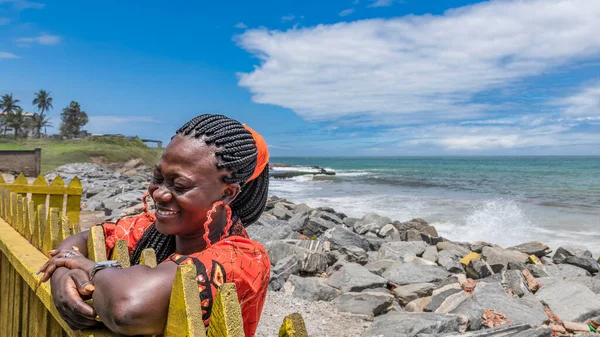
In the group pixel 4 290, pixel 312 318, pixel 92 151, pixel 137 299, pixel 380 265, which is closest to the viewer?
pixel 137 299

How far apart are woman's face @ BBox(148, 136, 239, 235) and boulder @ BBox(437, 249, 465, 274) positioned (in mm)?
6571

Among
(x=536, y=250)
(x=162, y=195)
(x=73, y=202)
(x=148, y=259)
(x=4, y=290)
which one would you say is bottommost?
(x=536, y=250)

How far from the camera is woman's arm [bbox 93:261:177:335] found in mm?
1096

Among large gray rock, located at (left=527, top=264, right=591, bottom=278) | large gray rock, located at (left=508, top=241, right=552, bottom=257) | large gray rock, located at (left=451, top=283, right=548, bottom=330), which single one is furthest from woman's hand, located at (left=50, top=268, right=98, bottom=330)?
large gray rock, located at (left=508, top=241, right=552, bottom=257)

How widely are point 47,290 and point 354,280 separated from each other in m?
4.33

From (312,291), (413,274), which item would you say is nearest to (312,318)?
(312,291)

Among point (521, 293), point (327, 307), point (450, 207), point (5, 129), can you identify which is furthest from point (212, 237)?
point (5, 129)

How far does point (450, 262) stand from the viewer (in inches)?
296

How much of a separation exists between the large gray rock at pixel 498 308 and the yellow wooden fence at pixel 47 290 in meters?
3.86

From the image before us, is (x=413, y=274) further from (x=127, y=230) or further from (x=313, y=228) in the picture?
(x=127, y=230)

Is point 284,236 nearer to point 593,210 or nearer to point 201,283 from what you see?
point 201,283

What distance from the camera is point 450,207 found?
60.5 feet

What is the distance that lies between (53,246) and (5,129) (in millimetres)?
70935

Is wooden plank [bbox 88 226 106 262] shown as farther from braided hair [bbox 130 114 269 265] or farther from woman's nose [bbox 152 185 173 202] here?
woman's nose [bbox 152 185 173 202]
